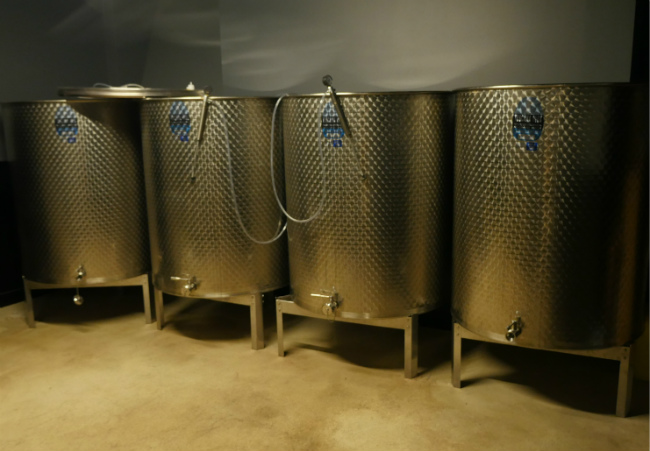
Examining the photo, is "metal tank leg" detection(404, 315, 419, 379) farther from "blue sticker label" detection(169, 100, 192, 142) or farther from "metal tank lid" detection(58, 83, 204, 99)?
"metal tank lid" detection(58, 83, 204, 99)

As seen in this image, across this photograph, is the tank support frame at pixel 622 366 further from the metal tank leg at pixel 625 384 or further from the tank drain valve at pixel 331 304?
the tank drain valve at pixel 331 304

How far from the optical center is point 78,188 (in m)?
2.89

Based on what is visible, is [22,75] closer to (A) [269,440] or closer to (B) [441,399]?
(A) [269,440]

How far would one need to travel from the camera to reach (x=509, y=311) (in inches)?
81.9

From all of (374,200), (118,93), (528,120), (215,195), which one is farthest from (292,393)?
(118,93)

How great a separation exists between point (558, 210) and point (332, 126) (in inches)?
34.8

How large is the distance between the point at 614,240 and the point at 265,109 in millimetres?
1521

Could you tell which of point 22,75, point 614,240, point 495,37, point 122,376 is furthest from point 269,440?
point 22,75

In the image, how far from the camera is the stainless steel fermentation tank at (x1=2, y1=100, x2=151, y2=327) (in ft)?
9.33

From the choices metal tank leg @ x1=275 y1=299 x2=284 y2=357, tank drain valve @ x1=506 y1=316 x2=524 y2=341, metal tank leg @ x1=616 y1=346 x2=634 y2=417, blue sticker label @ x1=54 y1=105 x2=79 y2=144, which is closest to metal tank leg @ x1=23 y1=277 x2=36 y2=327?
blue sticker label @ x1=54 y1=105 x2=79 y2=144

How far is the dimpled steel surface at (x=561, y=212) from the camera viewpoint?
6.17 ft

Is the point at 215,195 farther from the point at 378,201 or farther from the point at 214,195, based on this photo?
the point at 378,201

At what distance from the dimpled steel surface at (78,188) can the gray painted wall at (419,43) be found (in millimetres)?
830

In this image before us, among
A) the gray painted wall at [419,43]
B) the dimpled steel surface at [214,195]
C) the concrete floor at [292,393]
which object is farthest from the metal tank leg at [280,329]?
the gray painted wall at [419,43]
